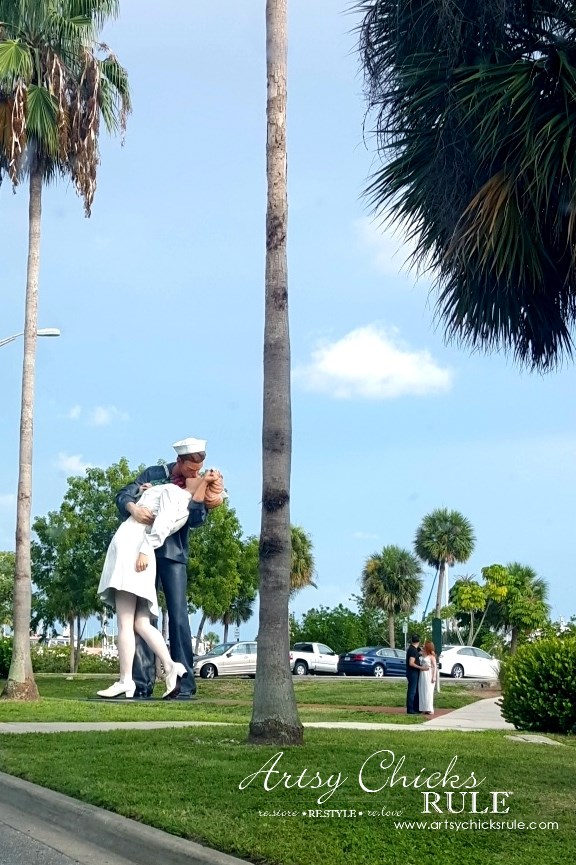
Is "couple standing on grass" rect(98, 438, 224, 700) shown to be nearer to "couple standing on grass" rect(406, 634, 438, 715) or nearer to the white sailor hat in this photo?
the white sailor hat

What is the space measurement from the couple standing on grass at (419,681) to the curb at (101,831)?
512 inches

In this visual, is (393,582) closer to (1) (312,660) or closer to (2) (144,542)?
(1) (312,660)

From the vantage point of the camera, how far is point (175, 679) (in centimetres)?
1977

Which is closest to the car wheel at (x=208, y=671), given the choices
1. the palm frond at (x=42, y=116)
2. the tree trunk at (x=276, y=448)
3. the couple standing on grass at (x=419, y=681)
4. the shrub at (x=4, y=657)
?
the shrub at (x=4, y=657)

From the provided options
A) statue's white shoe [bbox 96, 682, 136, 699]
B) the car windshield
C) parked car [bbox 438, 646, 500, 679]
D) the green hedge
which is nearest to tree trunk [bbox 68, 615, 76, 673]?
the green hedge

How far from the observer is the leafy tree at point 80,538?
1657 inches

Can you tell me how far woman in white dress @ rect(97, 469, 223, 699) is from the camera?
60.1 ft

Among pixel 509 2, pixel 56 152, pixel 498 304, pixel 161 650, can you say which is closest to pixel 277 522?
pixel 498 304

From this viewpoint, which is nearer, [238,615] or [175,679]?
[175,679]

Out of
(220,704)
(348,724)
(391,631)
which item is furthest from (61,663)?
(348,724)

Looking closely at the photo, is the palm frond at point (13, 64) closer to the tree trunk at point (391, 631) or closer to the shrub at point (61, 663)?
the shrub at point (61, 663)

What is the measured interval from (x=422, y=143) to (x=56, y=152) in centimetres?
1328

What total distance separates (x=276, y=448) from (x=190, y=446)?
7.72 m

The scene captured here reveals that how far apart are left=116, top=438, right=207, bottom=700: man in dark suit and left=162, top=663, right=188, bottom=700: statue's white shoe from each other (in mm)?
115
